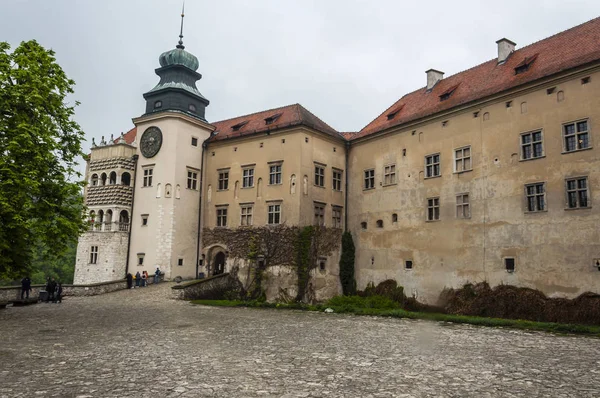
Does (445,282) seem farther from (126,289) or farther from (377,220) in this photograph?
(126,289)

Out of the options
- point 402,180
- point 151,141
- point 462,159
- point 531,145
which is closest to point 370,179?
point 402,180

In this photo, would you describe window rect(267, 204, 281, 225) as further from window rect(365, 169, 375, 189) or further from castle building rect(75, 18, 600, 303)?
window rect(365, 169, 375, 189)

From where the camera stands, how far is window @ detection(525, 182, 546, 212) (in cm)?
2020

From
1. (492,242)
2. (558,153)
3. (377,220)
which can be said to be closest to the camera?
(558,153)

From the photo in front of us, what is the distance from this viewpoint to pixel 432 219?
2472cm

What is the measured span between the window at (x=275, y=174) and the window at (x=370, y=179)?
5.54 metres

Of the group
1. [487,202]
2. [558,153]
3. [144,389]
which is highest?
[558,153]

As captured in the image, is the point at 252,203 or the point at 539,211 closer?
the point at 539,211

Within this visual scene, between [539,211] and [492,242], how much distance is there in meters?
2.57

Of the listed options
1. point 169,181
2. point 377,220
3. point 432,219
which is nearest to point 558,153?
point 432,219

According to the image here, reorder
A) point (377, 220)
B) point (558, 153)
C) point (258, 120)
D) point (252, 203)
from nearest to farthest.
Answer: point (558, 153) → point (377, 220) → point (252, 203) → point (258, 120)

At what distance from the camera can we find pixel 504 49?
25750 millimetres

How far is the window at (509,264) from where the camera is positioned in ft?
68.1

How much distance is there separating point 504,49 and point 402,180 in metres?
9.16
